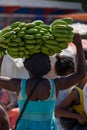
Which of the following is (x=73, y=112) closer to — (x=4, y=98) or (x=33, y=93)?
(x=33, y=93)

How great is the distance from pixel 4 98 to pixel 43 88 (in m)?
2.08

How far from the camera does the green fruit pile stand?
324 cm

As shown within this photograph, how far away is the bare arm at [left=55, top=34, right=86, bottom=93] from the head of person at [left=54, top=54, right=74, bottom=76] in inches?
29.9

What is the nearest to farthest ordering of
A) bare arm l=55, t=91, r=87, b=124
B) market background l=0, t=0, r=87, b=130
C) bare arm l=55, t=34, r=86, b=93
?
1. bare arm l=55, t=34, r=86, b=93
2. bare arm l=55, t=91, r=87, b=124
3. market background l=0, t=0, r=87, b=130

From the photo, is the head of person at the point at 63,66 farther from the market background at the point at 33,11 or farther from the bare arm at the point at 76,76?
the market background at the point at 33,11

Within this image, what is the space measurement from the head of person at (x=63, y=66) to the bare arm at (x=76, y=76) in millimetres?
759

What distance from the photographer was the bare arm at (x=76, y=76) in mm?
3346

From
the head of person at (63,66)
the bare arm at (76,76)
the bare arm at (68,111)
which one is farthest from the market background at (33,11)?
the bare arm at (76,76)

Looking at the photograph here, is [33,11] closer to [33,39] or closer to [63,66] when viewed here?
[63,66]

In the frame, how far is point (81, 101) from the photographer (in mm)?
3912

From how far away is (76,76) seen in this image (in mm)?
3430

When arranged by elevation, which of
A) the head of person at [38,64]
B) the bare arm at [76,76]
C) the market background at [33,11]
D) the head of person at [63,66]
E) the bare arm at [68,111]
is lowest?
the market background at [33,11]

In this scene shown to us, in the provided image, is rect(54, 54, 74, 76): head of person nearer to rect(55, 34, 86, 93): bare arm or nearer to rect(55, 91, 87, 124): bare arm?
rect(55, 91, 87, 124): bare arm

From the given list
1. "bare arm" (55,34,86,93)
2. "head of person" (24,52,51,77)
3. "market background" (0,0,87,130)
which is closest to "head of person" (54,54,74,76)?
"bare arm" (55,34,86,93)
